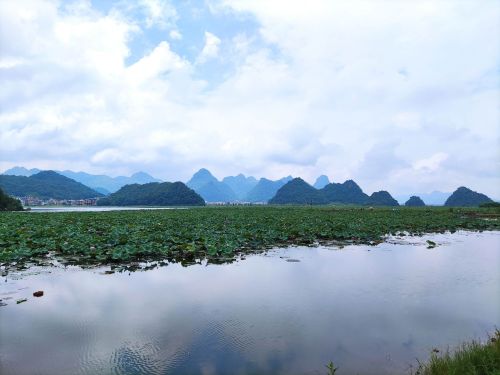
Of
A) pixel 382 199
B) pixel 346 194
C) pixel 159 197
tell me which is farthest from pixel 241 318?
pixel 346 194

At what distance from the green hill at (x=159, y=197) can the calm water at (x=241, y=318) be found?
451ft

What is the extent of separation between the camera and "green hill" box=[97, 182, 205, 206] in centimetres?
14875

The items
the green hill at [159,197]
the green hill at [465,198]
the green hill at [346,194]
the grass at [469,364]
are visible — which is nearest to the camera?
the grass at [469,364]

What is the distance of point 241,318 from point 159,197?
14957 cm

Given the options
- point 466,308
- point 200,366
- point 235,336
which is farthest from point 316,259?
point 200,366

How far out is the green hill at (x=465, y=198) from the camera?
133m

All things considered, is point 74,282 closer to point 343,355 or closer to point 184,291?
point 184,291

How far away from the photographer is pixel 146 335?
20.8 feet

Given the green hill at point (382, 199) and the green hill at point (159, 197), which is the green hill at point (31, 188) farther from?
the green hill at point (382, 199)

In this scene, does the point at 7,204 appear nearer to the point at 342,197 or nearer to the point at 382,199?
the point at 382,199

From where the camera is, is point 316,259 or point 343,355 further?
point 316,259

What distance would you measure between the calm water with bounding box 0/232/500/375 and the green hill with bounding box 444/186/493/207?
14228 centimetres

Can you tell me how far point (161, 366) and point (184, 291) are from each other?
3922 millimetres

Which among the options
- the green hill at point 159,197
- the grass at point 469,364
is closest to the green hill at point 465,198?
the green hill at point 159,197
